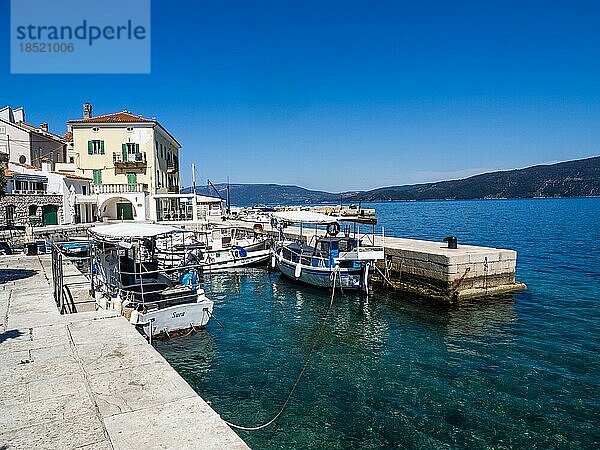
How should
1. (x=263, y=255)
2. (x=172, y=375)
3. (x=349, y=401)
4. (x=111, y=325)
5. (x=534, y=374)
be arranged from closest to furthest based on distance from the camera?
(x=172, y=375) < (x=111, y=325) < (x=349, y=401) < (x=534, y=374) < (x=263, y=255)

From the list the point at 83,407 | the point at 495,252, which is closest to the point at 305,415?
the point at 83,407

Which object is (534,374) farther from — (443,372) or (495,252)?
(495,252)

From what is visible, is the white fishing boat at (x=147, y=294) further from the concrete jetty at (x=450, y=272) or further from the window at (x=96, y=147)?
the window at (x=96, y=147)

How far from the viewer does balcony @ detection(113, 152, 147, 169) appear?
1687 inches

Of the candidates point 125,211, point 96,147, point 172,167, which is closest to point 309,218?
point 125,211

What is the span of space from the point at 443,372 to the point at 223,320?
7.76 m

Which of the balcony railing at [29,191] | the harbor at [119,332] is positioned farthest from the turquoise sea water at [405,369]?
the balcony railing at [29,191]

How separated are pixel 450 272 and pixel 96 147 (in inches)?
1458

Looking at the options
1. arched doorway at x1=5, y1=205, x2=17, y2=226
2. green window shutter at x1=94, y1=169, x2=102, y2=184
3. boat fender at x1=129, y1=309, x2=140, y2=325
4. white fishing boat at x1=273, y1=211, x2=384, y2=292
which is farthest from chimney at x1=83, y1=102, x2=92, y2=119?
boat fender at x1=129, y1=309, x2=140, y2=325

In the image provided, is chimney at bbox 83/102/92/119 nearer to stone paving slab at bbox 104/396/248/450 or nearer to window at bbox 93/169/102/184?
window at bbox 93/169/102/184

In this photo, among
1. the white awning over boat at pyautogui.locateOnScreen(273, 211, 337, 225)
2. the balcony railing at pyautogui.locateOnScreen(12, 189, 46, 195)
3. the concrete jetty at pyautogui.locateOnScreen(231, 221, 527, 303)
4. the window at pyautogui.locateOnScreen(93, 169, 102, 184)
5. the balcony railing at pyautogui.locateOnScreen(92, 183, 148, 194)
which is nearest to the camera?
the concrete jetty at pyautogui.locateOnScreen(231, 221, 527, 303)

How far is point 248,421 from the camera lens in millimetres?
8438

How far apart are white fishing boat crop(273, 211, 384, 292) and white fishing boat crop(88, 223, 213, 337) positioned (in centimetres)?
652

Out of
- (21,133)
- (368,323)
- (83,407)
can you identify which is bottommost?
(368,323)
